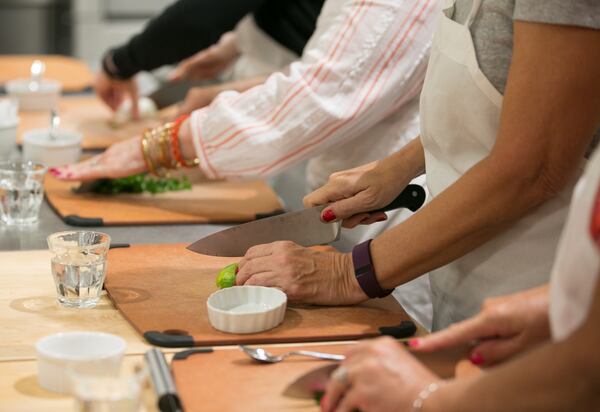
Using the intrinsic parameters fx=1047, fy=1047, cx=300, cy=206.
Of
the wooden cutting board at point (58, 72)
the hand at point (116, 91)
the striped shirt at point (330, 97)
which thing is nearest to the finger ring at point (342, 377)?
the striped shirt at point (330, 97)

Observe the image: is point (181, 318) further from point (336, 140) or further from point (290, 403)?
point (336, 140)

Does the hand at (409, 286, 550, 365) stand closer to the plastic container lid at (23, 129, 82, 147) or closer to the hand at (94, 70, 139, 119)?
the plastic container lid at (23, 129, 82, 147)

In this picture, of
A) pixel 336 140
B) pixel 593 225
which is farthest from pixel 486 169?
pixel 336 140

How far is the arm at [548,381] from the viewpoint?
83 cm

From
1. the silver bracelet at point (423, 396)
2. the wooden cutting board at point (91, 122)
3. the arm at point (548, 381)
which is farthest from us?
the wooden cutting board at point (91, 122)

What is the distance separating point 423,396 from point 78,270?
1.92 feet

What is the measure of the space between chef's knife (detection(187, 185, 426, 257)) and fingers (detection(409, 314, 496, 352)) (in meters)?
0.51

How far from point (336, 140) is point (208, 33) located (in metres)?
0.69

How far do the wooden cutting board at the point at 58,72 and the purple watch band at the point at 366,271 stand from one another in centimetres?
189

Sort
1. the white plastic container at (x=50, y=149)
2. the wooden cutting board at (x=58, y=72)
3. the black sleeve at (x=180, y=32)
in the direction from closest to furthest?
the white plastic container at (x=50, y=149) → the black sleeve at (x=180, y=32) → the wooden cutting board at (x=58, y=72)

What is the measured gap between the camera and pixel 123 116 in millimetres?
2646

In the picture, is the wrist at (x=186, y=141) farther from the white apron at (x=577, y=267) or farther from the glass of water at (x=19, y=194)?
the white apron at (x=577, y=267)

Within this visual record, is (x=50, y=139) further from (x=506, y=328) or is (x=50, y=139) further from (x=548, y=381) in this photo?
(x=548, y=381)

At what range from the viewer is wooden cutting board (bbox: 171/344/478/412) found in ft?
3.53
